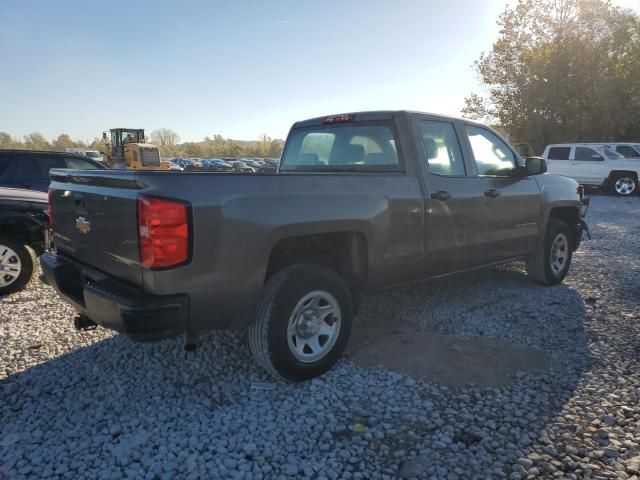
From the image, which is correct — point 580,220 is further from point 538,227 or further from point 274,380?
point 274,380

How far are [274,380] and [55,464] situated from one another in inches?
54.1

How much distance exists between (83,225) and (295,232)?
140cm

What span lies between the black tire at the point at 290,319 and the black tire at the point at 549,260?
3244 mm

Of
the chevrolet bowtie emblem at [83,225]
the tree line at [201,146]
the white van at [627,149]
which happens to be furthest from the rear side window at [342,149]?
the tree line at [201,146]

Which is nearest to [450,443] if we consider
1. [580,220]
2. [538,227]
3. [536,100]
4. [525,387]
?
[525,387]

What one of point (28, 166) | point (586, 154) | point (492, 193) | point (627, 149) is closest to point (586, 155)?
point (586, 154)

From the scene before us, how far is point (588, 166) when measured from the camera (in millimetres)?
18219

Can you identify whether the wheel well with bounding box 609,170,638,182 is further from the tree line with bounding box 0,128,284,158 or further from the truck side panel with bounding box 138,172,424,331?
the tree line with bounding box 0,128,284,158

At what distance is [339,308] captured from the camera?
10.9ft

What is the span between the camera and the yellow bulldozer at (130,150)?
2655cm

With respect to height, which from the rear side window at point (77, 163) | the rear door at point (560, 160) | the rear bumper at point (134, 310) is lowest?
the rear bumper at point (134, 310)

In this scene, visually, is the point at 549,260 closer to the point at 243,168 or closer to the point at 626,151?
the point at 626,151

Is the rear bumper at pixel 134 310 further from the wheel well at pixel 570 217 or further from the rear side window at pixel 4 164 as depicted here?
the rear side window at pixel 4 164

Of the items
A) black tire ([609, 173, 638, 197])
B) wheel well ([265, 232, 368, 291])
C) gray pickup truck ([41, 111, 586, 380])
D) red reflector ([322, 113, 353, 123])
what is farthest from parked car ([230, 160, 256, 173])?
black tire ([609, 173, 638, 197])
